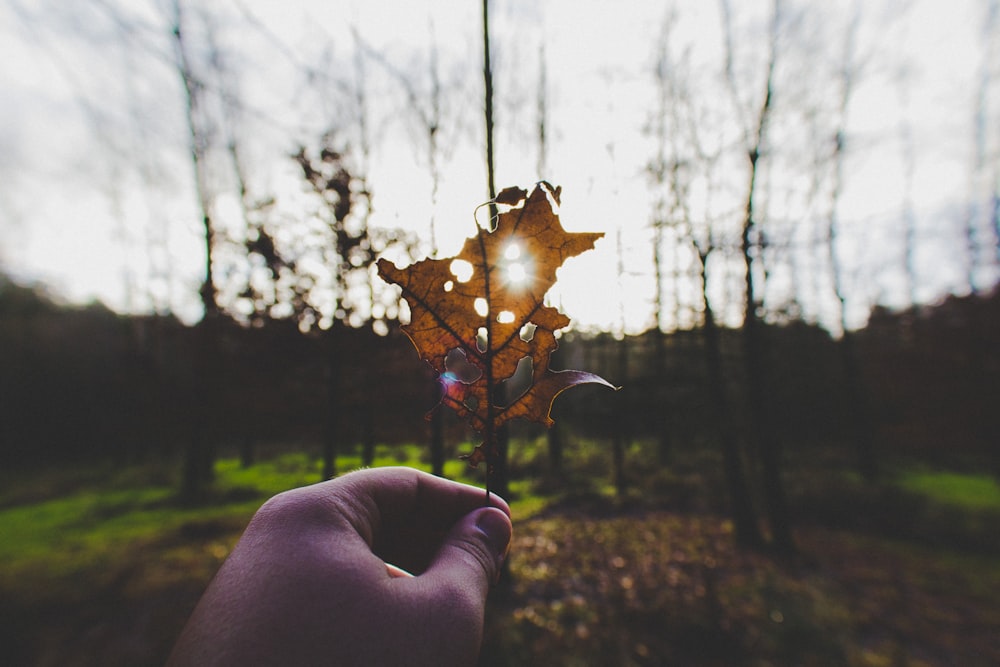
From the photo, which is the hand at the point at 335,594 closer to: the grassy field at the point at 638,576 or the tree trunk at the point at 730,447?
the grassy field at the point at 638,576

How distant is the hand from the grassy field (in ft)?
14.7

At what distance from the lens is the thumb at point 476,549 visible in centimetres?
109

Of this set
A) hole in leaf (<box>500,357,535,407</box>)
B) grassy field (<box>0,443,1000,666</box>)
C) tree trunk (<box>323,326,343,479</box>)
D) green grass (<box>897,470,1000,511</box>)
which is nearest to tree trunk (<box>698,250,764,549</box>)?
grassy field (<box>0,443,1000,666</box>)

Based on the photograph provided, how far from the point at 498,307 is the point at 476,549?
78 cm

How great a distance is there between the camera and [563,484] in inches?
507

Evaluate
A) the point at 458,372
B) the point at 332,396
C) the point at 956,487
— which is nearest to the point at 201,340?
the point at 332,396

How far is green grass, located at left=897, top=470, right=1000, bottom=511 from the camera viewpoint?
10133 millimetres

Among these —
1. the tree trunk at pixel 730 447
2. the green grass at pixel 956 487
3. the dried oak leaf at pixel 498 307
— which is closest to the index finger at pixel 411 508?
the dried oak leaf at pixel 498 307

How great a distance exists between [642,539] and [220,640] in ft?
31.5

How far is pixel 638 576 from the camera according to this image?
6.66m

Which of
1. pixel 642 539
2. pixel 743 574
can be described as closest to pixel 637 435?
pixel 642 539

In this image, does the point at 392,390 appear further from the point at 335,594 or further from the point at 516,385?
the point at 516,385

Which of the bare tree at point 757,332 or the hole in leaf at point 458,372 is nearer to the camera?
the hole in leaf at point 458,372

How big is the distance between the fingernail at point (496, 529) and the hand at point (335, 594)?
0.04ft
